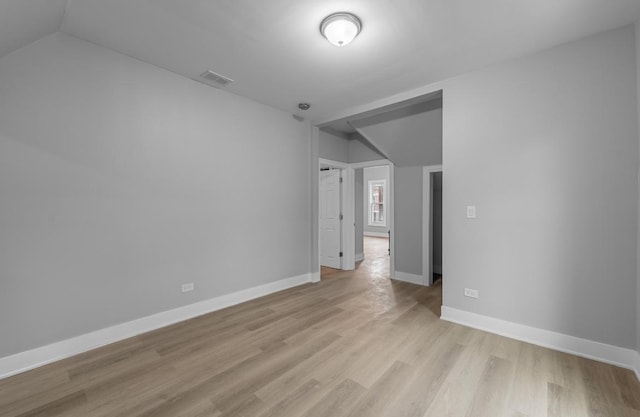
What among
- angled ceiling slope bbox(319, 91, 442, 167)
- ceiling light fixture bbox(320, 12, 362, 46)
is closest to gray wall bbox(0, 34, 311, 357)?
angled ceiling slope bbox(319, 91, 442, 167)

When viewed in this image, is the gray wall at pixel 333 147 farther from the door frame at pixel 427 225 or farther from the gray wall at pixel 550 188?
the gray wall at pixel 550 188

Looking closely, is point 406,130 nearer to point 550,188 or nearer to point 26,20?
point 550,188

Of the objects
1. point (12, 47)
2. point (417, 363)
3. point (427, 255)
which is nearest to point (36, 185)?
point (12, 47)

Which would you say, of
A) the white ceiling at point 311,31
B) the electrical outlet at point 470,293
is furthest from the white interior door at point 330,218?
the electrical outlet at point 470,293

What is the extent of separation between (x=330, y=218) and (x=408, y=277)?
1.97 meters

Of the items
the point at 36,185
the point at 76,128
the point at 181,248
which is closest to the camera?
the point at 36,185

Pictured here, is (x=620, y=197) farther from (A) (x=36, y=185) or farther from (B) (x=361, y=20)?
(A) (x=36, y=185)

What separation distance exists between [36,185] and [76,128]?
58cm

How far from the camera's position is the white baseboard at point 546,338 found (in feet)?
7.32

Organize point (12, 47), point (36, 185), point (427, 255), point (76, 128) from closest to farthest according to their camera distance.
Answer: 1. point (12, 47)
2. point (36, 185)
3. point (76, 128)
4. point (427, 255)

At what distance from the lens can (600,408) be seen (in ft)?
5.71

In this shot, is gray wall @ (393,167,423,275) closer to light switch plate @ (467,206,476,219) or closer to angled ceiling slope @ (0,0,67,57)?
light switch plate @ (467,206,476,219)

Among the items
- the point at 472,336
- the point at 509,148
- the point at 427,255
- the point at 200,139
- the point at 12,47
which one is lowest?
the point at 472,336

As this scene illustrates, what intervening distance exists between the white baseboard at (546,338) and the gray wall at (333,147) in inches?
131
